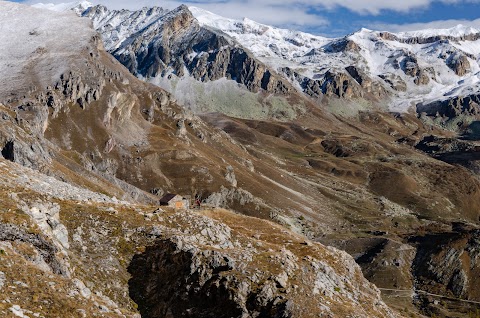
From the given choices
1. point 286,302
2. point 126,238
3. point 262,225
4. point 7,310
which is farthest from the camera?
point 262,225

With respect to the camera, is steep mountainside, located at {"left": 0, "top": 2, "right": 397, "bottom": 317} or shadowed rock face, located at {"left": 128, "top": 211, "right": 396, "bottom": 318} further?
shadowed rock face, located at {"left": 128, "top": 211, "right": 396, "bottom": 318}

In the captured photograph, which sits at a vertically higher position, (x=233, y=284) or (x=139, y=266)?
(x=233, y=284)

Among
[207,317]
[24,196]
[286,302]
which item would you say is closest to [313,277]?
Answer: [286,302]

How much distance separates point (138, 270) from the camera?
3769 cm

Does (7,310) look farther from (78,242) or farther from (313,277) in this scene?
(313,277)

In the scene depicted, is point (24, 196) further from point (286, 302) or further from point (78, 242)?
point (286, 302)

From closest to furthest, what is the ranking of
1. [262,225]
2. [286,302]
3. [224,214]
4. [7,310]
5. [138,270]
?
[7,310]
[286,302]
[138,270]
[262,225]
[224,214]

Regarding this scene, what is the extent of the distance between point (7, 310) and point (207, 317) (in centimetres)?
1420

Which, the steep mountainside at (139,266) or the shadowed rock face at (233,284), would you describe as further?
the shadowed rock face at (233,284)

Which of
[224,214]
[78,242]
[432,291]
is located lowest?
[432,291]

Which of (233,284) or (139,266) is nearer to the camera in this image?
(233,284)

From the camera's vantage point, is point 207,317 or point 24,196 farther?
point 24,196

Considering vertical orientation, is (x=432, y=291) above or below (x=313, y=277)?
below

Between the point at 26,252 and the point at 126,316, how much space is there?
7793 millimetres
